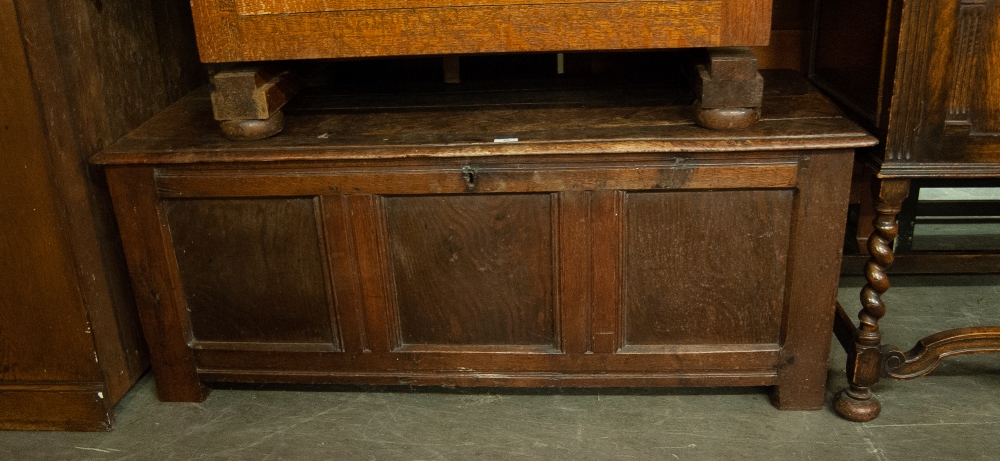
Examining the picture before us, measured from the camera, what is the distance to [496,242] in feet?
6.72

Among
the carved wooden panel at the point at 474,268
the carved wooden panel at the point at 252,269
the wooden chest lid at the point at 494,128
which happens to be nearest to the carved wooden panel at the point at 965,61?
the wooden chest lid at the point at 494,128

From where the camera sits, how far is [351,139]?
202 centimetres

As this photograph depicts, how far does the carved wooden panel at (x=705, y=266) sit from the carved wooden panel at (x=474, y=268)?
20 centimetres

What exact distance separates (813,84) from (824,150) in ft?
2.00

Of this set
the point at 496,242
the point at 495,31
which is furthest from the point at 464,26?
the point at 496,242

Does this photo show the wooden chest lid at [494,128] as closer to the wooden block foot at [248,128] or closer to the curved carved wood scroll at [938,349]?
the wooden block foot at [248,128]

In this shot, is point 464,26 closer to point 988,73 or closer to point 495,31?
point 495,31

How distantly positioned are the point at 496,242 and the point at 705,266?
475 millimetres

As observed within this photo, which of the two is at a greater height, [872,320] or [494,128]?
[494,128]

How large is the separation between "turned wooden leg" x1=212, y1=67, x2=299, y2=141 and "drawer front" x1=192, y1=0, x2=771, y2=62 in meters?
0.07

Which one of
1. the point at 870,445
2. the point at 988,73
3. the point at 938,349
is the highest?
the point at 988,73

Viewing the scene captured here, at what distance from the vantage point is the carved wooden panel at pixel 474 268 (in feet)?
6.63

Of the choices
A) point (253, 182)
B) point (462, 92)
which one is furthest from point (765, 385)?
point (253, 182)

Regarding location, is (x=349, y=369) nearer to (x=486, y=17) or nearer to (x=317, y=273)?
(x=317, y=273)
